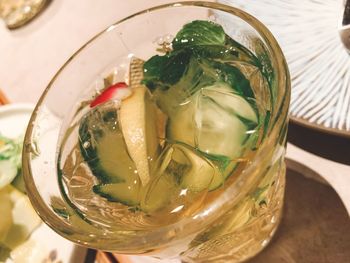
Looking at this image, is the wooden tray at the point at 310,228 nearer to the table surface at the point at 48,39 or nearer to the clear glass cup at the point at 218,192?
the clear glass cup at the point at 218,192

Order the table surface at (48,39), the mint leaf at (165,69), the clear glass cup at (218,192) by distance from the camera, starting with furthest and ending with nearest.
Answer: the table surface at (48,39)
the mint leaf at (165,69)
the clear glass cup at (218,192)

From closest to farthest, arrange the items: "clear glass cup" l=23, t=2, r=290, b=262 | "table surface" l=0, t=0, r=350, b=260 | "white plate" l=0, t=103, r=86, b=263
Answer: "clear glass cup" l=23, t=2, r=290, b=262, "white plate" l=0, t=103, r=86, b=263, "table surface" l=0, t=0, r=350, b=260

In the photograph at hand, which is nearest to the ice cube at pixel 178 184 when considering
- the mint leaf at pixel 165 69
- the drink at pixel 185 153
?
the drink at pixel 185 153

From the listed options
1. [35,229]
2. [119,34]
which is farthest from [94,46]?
[35,229]

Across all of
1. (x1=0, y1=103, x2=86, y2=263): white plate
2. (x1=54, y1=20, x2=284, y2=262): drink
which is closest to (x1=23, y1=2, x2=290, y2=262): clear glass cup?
(x1=54, y1=20, x2=284, y2=262): drink

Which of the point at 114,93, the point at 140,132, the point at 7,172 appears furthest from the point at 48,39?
the point at 140,132

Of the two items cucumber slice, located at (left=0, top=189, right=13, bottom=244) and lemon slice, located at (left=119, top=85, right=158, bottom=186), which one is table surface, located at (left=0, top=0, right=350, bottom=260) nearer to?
cucumber slice, located at (left=0, top=189, right=13, bottom=244)

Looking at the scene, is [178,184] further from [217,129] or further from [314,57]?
[314,57]
